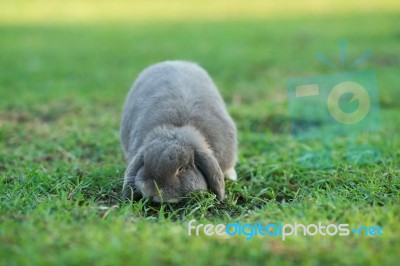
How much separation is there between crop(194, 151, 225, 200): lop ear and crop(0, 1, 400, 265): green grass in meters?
0.13

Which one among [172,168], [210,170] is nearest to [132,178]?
[172,168]

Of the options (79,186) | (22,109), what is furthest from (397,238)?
(22,109)

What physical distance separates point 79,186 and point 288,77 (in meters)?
4.99

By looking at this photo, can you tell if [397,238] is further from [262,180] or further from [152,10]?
[152,10]

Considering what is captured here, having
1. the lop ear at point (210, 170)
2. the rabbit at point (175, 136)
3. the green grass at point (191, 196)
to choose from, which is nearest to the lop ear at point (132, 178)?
the rabbit at point (175, 136)

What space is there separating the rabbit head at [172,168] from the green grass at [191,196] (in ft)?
0.41

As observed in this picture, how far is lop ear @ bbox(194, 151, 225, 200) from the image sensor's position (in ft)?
12.9

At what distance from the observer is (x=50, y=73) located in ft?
27.5

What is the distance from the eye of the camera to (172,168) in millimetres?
3727

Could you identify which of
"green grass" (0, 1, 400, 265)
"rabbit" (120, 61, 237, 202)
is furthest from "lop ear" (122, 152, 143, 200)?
"green grass" (0, 1, 400, 265)

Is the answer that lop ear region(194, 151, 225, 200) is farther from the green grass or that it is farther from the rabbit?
the green grass

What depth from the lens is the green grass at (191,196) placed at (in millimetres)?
2951

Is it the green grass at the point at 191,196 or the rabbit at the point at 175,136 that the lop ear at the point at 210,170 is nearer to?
the rabbit at the point at 175,136

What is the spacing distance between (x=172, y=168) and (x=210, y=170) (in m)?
0.34
